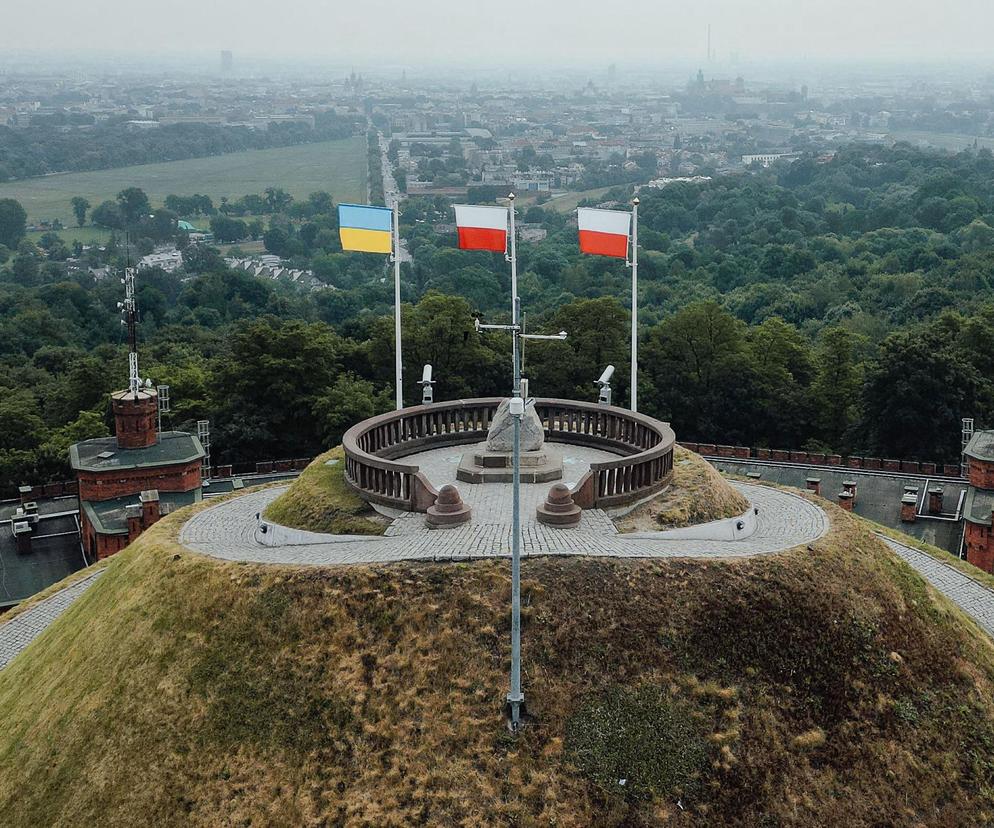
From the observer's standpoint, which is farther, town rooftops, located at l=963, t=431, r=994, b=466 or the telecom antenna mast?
the telecom antenna mast

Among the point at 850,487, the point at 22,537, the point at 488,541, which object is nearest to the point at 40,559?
the point at 22,537

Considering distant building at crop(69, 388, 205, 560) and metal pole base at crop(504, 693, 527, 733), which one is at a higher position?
metal pole base at crop(504, 693, 527, 733)

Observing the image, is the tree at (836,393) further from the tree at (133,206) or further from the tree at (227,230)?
the tree at (133,206)

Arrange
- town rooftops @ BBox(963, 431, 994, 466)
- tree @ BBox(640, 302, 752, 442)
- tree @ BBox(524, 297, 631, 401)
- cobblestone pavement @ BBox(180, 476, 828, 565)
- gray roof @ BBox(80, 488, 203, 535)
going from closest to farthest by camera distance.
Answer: cobblestone pavement @ BBox(180, 476, 828, 565) → gray roof @ BBox(80, 488, 203, 535) → town rooftops @ BBox(963, 431, 994, 466) → tree @ BBox(524, 297, 631, 401) → tree @ BBox(640, 302, 752, 442)

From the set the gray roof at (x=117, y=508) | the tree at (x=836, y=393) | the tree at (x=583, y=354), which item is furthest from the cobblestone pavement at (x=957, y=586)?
the tree at (x=583, y=354)

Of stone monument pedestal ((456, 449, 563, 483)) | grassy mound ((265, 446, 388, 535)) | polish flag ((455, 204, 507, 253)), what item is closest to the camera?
grassy mound ((265, 446, 388, 535))

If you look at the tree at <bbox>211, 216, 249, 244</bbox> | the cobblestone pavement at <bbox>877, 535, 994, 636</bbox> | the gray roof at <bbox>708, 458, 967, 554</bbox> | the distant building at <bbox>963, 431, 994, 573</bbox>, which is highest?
the cobblestone pavement at <bbox>877, 535, 994, 636</bbox>

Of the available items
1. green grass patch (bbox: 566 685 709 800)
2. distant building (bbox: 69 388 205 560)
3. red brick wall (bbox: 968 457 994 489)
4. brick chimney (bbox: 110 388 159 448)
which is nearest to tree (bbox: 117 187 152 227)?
brick chimney (bbox: 110 388 159 448)

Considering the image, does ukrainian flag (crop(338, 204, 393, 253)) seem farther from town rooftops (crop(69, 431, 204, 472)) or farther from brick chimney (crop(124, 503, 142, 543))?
town rooftops (crop(69, 431, 204, 472))
